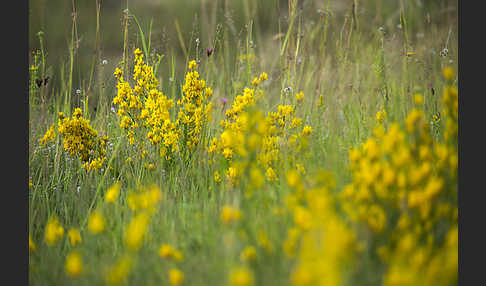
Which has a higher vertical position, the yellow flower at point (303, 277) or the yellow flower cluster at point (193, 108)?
the yellow flower cluster at point (193, 108)

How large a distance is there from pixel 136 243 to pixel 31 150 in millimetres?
1764

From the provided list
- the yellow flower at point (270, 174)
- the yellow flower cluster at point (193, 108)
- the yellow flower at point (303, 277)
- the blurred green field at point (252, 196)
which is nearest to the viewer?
the yellow flower at point (303, 277)

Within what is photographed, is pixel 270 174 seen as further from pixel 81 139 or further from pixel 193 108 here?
pixel 81 139

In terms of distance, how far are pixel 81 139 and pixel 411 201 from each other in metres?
1.76

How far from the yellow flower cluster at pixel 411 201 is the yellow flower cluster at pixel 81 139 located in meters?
1.50

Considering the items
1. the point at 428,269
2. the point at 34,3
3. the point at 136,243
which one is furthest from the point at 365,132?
the point at 34,3

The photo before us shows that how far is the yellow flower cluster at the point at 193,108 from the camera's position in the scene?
7.88 ft

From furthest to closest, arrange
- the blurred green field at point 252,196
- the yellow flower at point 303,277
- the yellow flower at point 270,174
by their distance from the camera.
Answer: the yellow flower at point 270,174 < the blurred green field at point 252,196 < the yellow flower at point 303,277

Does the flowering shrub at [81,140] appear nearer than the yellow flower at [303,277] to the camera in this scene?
No

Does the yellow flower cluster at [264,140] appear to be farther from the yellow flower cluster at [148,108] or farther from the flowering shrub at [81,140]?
the flowering shrub at [81,140]

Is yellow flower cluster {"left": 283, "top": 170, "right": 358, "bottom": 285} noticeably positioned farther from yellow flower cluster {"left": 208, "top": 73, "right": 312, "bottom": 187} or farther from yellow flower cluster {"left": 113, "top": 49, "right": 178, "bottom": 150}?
yellow flower cluster {"left": 113, "top": 49, "right": 178, "bottom": 150}

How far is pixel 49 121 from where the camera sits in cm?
320

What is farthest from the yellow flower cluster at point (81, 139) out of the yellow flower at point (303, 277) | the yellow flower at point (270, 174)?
the yellow flower at point (303, 277)

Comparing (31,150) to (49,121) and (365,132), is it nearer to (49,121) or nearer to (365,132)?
(49,121)
